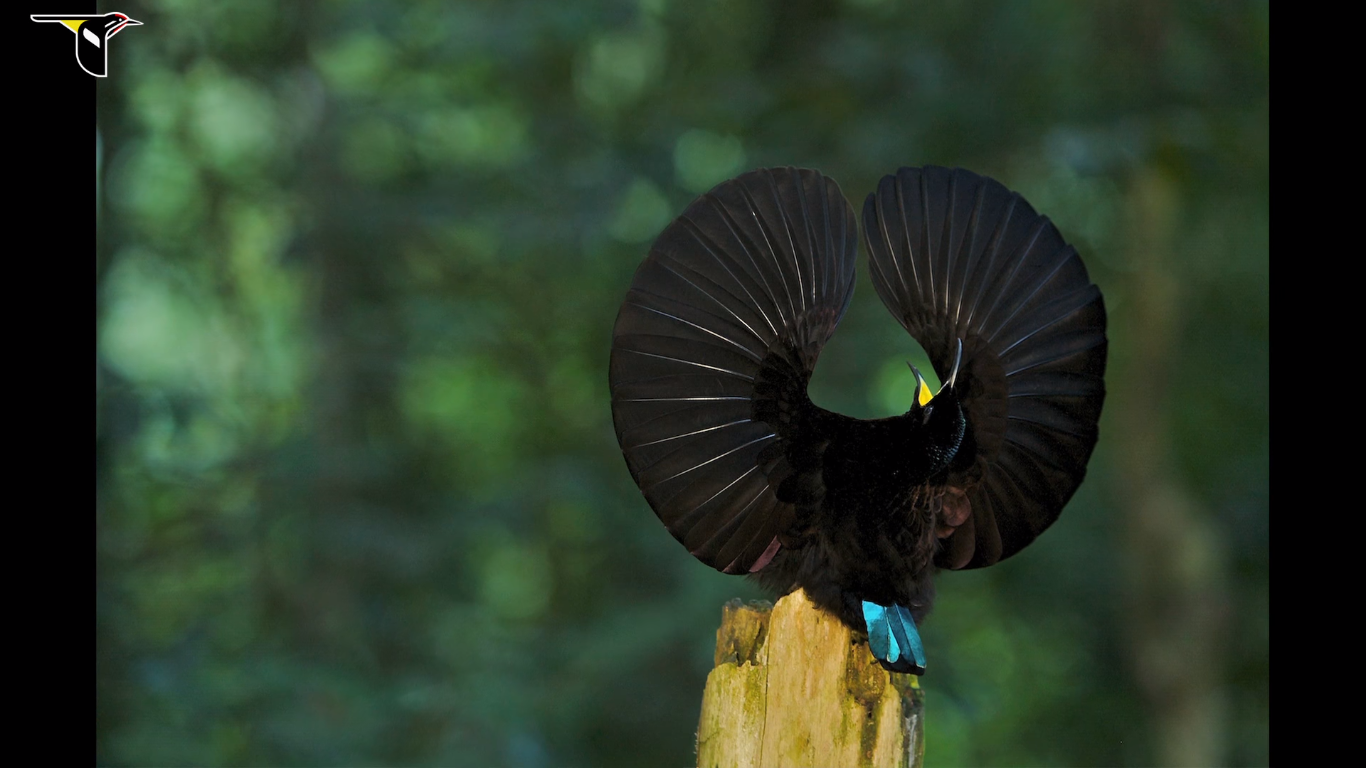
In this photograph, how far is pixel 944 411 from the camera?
5.53 feet

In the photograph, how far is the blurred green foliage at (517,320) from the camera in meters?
4.65

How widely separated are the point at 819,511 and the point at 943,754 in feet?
18.2

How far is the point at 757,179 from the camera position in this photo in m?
1.81

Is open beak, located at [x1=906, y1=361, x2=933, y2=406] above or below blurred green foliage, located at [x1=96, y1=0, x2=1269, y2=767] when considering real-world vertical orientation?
below

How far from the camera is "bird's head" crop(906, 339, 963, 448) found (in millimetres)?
1679

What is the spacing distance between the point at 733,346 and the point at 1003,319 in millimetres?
496

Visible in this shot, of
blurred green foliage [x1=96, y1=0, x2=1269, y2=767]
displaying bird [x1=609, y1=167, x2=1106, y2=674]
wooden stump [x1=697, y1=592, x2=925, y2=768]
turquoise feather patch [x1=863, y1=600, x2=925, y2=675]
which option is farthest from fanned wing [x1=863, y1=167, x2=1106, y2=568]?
blurred green foliage [x1=96, y1=0, x2=1269, y2=767]

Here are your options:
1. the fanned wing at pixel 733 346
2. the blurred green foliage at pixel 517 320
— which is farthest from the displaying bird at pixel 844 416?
the blurred green foliage at pixel 517 320

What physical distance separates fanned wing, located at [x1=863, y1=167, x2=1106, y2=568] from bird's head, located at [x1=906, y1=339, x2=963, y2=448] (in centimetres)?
17

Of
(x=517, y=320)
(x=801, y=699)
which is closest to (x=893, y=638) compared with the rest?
(x=801, y=699)
